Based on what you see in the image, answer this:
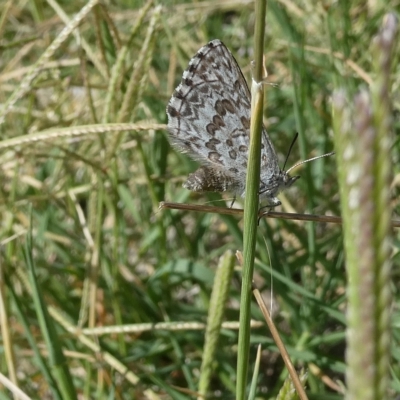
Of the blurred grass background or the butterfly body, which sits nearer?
the butterfly body

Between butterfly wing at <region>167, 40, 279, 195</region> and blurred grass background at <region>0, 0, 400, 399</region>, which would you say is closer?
butterfly wing at <region>167, 40, 279, 195</region>

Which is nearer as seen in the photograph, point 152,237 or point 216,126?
point 216,126

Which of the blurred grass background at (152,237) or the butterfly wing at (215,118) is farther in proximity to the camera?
the blurred grass background at (152,237)

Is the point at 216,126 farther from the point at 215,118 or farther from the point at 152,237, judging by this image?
the point at 152,237

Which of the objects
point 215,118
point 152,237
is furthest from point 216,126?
point 152,237

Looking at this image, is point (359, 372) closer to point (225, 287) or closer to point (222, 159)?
point (225, 287)

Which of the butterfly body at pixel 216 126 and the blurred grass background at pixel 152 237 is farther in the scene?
the blurred grass background at pixel 152 237

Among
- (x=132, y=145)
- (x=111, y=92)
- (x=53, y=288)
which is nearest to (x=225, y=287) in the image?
(x=111, y=92)

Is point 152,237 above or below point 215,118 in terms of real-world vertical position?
below

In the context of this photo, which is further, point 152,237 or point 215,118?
point 152,237
